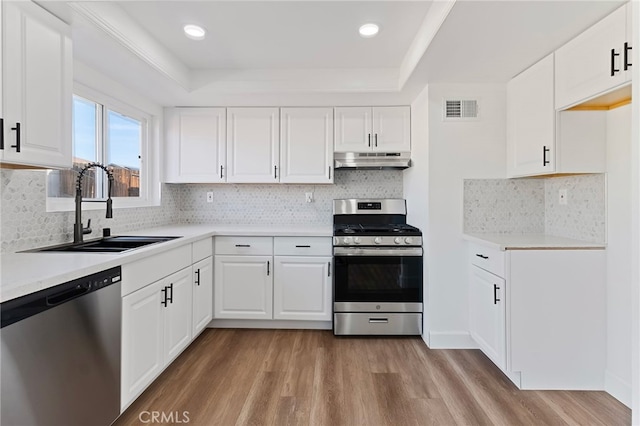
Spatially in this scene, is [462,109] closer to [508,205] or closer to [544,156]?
[544,156]

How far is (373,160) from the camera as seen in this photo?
3176 mm

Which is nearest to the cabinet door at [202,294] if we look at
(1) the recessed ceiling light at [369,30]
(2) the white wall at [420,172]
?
(2) the white wall at [420,172]

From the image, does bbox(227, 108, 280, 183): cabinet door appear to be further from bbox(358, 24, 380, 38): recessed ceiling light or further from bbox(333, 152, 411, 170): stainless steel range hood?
bbox(358, 24, 380, 38): recessed ceiling light

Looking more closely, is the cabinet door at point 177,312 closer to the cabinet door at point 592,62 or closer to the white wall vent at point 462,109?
the white wall vent at point 462,109

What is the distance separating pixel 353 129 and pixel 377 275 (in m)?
1.43

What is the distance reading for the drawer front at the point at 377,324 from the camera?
114 inches

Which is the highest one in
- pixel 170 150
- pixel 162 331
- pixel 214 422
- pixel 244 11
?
pixel 244 11

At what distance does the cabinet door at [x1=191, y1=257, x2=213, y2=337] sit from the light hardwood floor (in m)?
0.20

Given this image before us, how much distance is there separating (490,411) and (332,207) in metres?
2.24

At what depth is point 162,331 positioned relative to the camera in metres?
2.09

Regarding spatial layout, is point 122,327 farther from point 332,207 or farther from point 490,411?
point 332,207

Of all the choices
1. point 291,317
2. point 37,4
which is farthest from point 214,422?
point 37,4

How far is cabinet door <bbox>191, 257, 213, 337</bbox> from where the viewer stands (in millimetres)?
2623

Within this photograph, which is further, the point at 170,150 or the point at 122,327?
the point at 170,150
